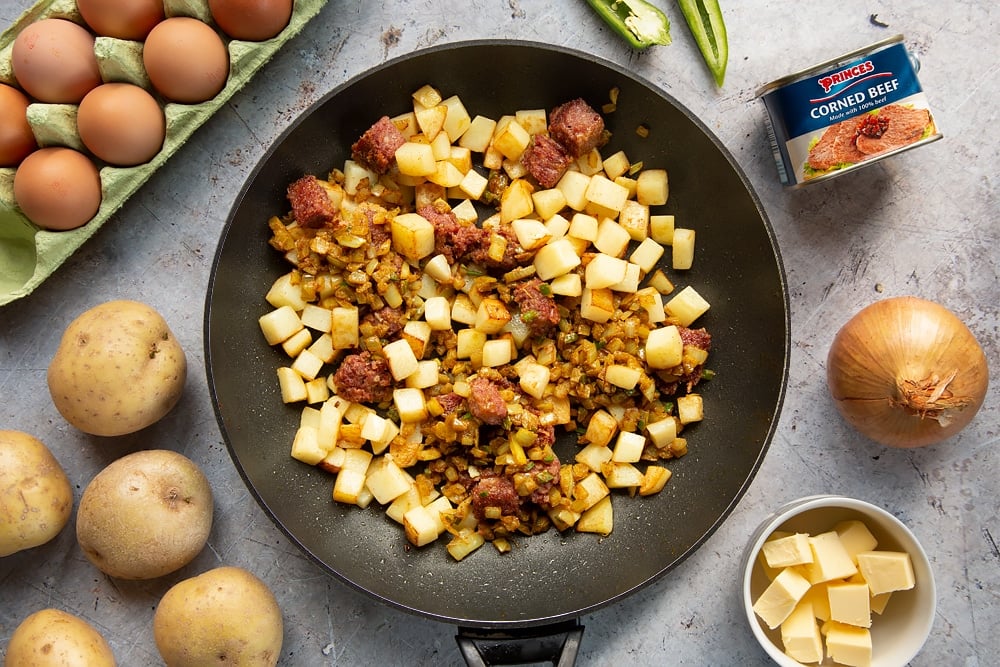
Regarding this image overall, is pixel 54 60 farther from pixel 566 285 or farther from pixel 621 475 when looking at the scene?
pixel 621 475

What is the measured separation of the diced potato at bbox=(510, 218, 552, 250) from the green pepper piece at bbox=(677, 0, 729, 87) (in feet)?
2.61

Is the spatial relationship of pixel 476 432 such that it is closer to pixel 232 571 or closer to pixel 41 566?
pixel 232 571

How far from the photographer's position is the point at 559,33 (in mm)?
2648

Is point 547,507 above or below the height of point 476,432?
below

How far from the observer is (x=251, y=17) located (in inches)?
93.5

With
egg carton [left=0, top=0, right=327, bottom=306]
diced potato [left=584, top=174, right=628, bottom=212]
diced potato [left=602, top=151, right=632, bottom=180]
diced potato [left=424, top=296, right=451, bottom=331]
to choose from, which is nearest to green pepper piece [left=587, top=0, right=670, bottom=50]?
diced potato [left=602, top=151, right=632, bottom=180]

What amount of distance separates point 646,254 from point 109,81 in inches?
70.0

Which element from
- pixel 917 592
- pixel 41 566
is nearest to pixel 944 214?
pixel 917 592

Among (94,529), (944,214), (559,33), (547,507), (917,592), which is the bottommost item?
(917,592)

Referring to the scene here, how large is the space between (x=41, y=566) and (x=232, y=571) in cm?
74

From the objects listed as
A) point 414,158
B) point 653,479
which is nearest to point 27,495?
point 414,158

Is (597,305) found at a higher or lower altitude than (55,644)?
higher

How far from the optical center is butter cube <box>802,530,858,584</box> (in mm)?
2406

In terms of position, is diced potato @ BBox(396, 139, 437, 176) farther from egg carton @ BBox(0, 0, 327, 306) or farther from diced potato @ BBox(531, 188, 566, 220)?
egg carton @ BBox(0, 0, 327, 306)
